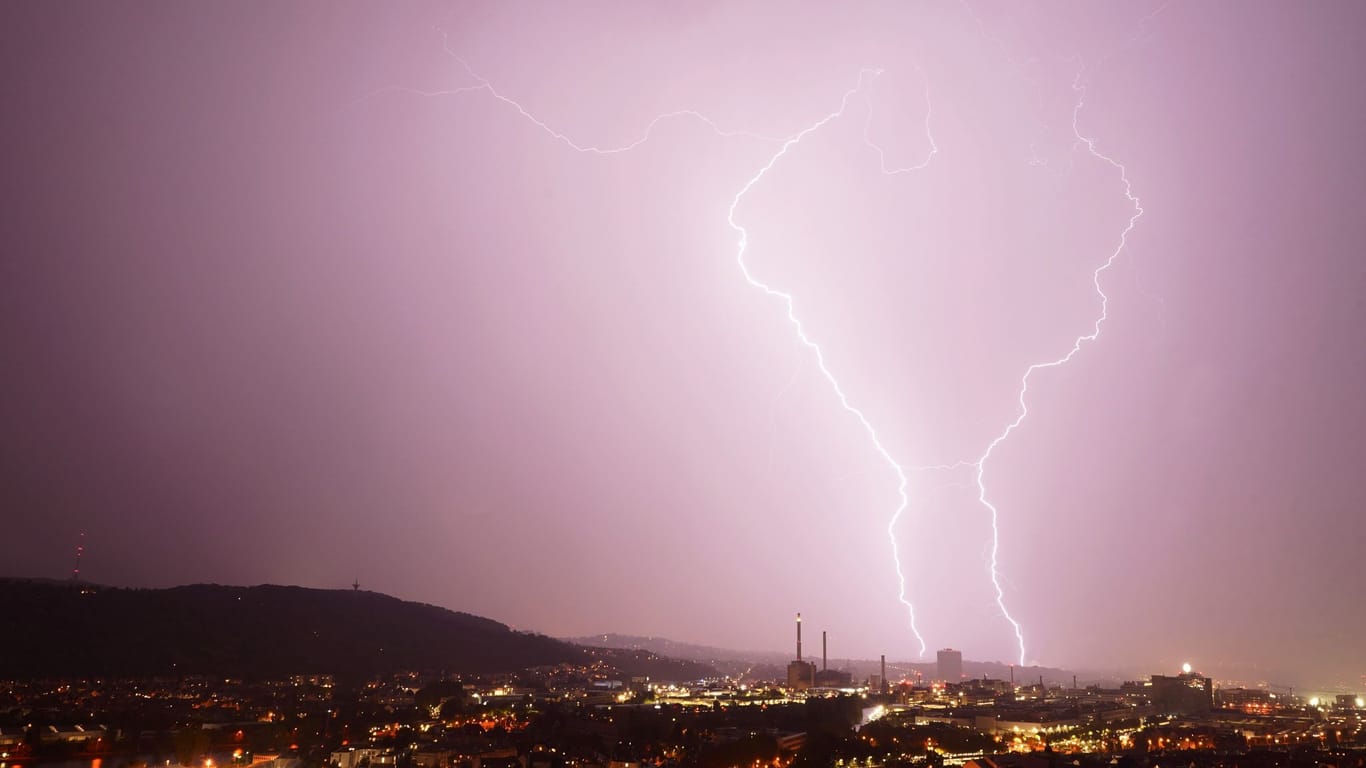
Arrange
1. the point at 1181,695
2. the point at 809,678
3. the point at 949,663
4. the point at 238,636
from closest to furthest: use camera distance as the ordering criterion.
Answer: the point at 1181,695 → the point at 238,636 → the point at 809,678 → the point at 949,663

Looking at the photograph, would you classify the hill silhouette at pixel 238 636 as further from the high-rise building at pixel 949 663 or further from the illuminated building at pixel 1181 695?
the illuminated building at pixel 1181 695

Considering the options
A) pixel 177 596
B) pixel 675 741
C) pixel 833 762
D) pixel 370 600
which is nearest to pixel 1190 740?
pixel 833 762

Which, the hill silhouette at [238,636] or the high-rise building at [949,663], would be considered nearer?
the hill silhouette at [238,636]

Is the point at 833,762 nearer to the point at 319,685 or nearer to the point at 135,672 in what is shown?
the point at 319,685

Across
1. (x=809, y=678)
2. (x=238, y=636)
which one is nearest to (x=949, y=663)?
(x=809, y=678)

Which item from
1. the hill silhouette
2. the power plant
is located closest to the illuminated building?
the power plant

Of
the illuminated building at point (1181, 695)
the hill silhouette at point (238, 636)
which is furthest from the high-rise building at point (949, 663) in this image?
the illuminated building at point (1181, 695)

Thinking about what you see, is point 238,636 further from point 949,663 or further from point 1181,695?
point 949,663

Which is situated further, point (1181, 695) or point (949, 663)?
point (949, 663)

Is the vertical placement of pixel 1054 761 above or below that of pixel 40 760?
above
